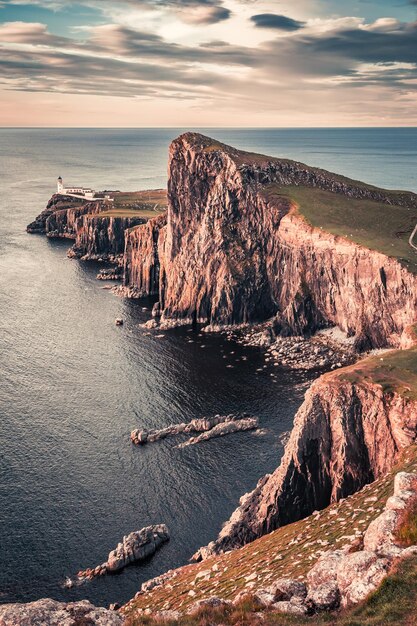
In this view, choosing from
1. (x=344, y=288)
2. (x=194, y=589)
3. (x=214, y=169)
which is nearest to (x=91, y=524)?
(x=194, y=589)

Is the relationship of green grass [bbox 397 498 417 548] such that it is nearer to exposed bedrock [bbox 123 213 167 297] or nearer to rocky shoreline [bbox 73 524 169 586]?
rocky shoreline [bbox 73 524 169 586]

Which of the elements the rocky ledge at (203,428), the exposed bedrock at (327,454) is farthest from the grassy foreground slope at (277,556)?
the rocky ledge at (203,428)

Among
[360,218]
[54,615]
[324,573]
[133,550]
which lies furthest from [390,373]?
[360,218]

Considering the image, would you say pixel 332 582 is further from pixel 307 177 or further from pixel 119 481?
pixel 307 177

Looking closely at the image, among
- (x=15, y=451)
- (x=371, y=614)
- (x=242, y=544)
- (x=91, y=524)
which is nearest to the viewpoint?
(x=371, y=614)

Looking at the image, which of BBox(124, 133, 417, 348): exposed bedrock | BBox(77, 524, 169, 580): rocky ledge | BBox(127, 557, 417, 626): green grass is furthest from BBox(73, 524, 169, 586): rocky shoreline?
BBox(124, 133, 417, 348): exposed bedrock

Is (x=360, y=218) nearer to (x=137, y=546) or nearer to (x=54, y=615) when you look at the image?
(x=137, y=546)
